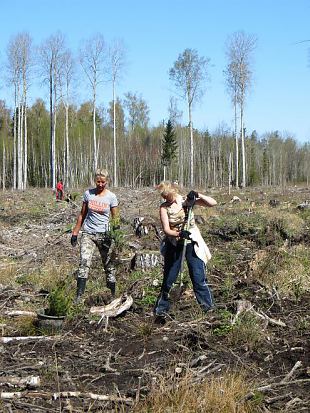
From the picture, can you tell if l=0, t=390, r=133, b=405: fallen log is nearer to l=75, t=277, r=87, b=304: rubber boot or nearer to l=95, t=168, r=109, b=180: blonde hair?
l=75, t=277, r=87, b=304: rubber boot

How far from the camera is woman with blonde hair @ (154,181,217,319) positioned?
586 centimetres

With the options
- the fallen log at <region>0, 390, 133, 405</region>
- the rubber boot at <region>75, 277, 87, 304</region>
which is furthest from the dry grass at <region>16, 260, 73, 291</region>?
the fallen log at <region>0, 390, 133, 405</region>

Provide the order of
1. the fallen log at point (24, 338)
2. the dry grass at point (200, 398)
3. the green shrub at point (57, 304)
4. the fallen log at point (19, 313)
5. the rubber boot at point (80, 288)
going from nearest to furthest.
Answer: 1. the dry grass at point (200, 398)
2. the fallen log at point (24, 338)
3. the green shrub at point (57, 304)
4. the fallen log at point (19, 313)
5. the rubber boot at point (80, 288)

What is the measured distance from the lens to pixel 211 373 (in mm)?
4105

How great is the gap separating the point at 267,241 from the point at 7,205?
13269 mm

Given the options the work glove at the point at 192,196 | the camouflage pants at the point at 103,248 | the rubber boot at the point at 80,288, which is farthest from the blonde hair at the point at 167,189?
the rubber boot at the point at 80,288

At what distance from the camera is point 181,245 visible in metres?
5.93

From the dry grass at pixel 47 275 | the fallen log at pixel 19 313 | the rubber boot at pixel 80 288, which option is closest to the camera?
the fallen log at pixel 19 313

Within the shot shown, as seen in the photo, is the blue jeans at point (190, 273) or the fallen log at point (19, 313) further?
the blue jeans at point (190, 273)

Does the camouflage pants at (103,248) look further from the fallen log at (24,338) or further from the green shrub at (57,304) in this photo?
the fallen log at (24,338)

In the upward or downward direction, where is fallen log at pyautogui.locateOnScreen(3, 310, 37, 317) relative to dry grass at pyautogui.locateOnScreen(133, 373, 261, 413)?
downward

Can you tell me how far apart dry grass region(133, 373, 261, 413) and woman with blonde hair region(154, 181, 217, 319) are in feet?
7.06

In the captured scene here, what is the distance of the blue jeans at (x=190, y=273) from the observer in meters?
5.85

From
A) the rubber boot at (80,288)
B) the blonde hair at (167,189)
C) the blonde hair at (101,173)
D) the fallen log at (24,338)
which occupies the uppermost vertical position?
the blonde hair at (101,173)
